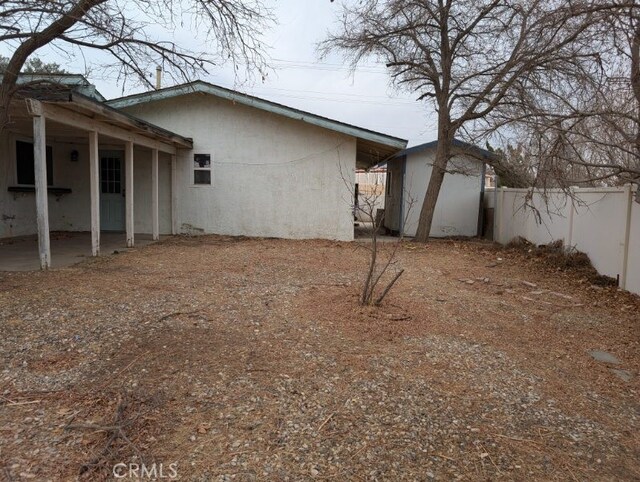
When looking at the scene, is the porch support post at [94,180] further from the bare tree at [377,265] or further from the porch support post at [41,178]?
the bare tree at [377,265]

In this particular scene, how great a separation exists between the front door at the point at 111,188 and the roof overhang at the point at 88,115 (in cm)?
215

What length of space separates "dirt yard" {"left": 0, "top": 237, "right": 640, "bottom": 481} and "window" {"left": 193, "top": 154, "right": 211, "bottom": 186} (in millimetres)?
6214

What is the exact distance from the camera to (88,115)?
756 cm

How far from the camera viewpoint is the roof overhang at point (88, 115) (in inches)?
243

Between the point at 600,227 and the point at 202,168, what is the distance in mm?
9358

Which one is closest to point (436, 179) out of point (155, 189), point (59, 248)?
point (155, 189)

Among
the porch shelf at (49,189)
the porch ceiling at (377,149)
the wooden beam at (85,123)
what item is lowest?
the porch shelf at (49,189)

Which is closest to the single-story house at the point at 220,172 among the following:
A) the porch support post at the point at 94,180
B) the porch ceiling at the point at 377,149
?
the porch ceiling at the point at 377,149

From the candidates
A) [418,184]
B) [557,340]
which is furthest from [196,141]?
[557,340]

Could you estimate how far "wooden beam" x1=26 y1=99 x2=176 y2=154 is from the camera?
20.6ft

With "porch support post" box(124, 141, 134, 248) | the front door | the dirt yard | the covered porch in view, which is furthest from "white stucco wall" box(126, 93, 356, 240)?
the dirt yard

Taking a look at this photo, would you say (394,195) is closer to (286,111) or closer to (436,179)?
(436,179)

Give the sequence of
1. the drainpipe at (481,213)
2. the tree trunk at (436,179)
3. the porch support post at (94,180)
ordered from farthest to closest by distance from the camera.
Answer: the drainpipe at (481,213)
the tree trunk at (436,179)
the porch support post at (94,180)

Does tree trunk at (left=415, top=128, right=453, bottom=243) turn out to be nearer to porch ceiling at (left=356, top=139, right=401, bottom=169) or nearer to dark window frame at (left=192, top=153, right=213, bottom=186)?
porch ceiling at (left=356, top=139, right=401, bottom=169)
